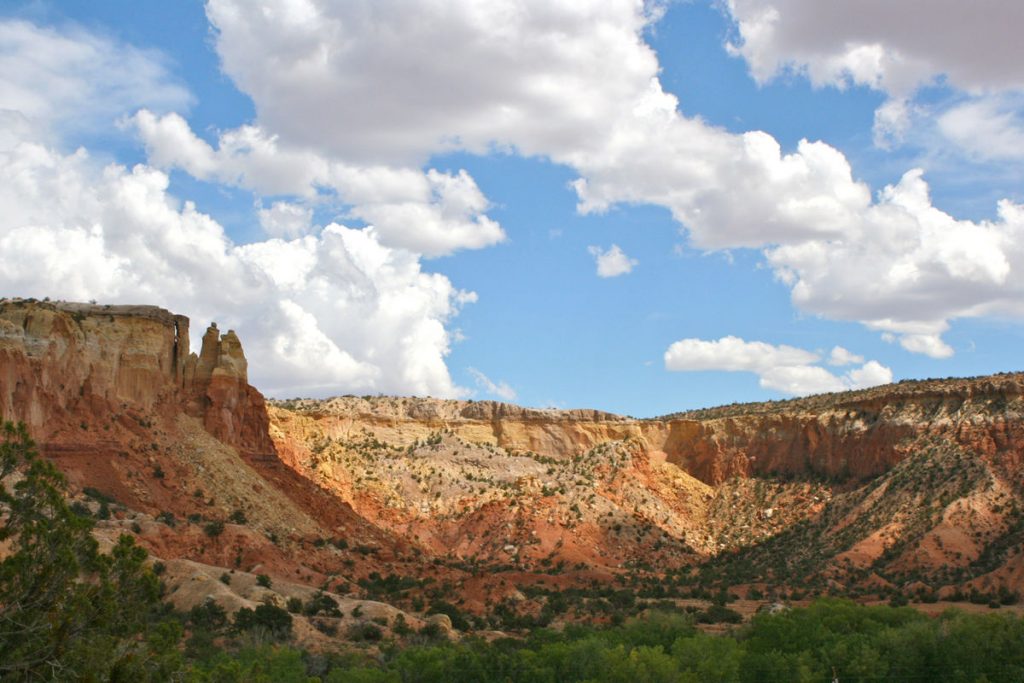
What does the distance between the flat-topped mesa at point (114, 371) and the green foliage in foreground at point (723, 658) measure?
21.4 meters

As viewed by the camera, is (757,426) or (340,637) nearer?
(340,637)

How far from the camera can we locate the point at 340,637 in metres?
43.4

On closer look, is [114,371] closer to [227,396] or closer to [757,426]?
[227,396]

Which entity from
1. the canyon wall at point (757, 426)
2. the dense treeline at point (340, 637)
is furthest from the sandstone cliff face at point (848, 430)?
the dense treeline at point (340, 637)

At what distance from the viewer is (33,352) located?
168ft

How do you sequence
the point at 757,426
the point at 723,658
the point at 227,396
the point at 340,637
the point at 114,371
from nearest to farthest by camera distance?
the point at 723,658 → the point at 340,637 → the point at 114,371 → the point at 227,396 → the point at 757,426

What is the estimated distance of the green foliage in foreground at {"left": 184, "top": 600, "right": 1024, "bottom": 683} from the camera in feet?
115

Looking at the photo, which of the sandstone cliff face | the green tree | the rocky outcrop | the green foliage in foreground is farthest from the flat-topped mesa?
the sandstone cliff face

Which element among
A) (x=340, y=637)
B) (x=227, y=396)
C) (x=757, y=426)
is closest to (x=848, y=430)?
(x=757, y=426)

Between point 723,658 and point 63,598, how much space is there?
25407 millimetres

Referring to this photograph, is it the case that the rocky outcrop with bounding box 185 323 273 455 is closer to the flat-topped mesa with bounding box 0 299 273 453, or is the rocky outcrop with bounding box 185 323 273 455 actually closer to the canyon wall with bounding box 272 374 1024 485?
the flat-topped mesa with bounding box 0 299 273 453

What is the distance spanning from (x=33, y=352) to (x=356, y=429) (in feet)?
132

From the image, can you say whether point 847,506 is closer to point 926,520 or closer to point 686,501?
point 926,520

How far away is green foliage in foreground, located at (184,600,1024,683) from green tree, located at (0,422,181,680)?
13859mm
